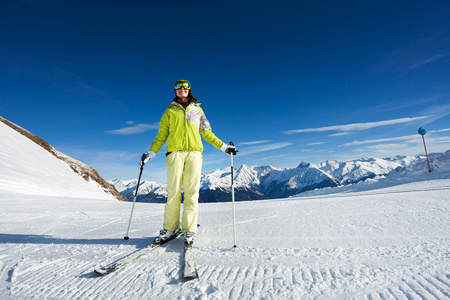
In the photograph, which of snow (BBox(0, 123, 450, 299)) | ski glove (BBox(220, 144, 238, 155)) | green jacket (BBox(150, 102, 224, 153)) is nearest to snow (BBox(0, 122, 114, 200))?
snow (BBox(0, 123, 450, 299))

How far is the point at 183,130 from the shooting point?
3.98 m

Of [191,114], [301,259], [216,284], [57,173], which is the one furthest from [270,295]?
[57,173]

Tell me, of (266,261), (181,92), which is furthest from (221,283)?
(181,92)

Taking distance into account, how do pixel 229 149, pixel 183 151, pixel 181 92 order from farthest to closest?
pixel 181 92 < pixel 229 149 < pixel 183 151

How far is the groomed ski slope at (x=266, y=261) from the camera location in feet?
7.13

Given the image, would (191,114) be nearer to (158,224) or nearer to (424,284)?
(158,224)

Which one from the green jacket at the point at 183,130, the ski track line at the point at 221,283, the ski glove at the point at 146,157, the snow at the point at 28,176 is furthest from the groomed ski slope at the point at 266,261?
the snow at the point at 28,176

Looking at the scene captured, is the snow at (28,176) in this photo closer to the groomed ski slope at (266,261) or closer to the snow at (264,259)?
the snow at (264,259)

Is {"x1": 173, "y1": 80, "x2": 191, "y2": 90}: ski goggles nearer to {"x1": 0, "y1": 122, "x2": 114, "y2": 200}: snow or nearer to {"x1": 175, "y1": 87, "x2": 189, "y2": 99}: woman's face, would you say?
{"x1": 175, "y1": 87, "x2": 189, "y2": 99}: woman's face

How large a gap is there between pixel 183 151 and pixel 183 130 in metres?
0.39

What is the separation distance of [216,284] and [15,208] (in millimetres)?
8773

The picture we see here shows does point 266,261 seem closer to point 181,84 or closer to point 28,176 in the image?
point 181,84

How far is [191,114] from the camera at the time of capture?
409 centimetres

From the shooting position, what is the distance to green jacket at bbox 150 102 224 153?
396 cm
